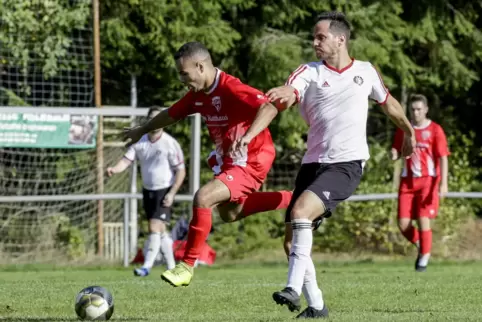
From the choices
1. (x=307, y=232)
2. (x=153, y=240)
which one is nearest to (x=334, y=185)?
(x=307, y=232)

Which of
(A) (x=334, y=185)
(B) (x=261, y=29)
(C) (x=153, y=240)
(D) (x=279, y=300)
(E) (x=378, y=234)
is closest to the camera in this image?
(D) (x=279, y=300)

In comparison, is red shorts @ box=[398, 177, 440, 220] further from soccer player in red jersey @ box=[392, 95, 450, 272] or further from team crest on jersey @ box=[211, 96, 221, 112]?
team crest on jersey @ box=[211, 96, 221, 112]

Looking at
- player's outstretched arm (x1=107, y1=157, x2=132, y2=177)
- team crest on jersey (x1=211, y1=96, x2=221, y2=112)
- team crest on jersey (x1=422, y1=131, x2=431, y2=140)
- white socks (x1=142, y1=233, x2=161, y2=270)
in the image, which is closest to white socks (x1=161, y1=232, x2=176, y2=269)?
white socks (x1=142, y1=233, x2=161, y2=270)

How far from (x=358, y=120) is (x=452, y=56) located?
47.6 ft

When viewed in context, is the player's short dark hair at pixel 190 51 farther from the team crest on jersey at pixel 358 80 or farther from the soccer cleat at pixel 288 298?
the soccer cleat at pixel 288 298

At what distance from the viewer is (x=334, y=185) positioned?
26.4 ft

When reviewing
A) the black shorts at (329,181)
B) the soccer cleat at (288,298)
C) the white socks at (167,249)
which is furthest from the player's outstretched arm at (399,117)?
the white socks at (167,249)

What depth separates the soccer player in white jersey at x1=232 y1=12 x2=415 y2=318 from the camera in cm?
802

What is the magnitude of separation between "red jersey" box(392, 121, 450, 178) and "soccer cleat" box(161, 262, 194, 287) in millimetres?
7487

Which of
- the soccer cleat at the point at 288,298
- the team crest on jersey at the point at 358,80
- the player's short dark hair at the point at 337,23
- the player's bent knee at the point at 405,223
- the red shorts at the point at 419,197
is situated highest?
the player's short dark hair at the point at 337,23

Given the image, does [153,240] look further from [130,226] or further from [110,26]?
[110,26]

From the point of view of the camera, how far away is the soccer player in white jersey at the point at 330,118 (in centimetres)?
802

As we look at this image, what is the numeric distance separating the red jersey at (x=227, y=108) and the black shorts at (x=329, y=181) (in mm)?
829

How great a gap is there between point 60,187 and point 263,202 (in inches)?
380
